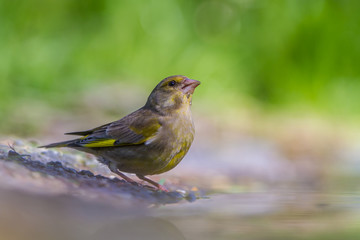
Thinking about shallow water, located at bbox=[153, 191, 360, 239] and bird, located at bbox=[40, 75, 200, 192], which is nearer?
shallow water, located at bbox=[153, 191, 360, 239]

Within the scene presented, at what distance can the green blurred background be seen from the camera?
323 inches

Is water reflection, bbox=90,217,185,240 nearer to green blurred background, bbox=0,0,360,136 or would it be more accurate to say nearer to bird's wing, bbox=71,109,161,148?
bird's wing, bbox=71,109,161,148

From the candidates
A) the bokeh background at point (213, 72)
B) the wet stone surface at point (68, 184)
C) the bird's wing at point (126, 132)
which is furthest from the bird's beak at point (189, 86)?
the bokeh background at point (213, 72)

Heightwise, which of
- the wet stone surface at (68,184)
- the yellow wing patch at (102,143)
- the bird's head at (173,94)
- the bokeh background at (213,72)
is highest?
the bokeh background at (213,72)

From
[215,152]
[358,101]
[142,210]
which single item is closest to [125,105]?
[215,152]

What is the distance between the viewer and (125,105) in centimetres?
732

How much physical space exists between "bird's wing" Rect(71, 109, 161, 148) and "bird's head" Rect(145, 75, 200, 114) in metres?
0.09

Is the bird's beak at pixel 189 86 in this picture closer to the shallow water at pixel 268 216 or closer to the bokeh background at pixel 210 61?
the shallow water at pixel 268 216

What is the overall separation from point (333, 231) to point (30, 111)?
188 inches

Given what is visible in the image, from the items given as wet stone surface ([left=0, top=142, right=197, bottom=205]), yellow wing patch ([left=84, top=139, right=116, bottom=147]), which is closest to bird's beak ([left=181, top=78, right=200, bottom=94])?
yellow wing patch ([left=84, top=139, right=116, bottom=147])

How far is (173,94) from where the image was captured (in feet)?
12.4

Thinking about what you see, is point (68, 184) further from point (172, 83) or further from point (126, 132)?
point (172, 83)

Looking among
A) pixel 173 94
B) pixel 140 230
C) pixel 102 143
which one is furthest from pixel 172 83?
pixel 140 230

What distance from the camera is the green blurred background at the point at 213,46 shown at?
8.20 m
